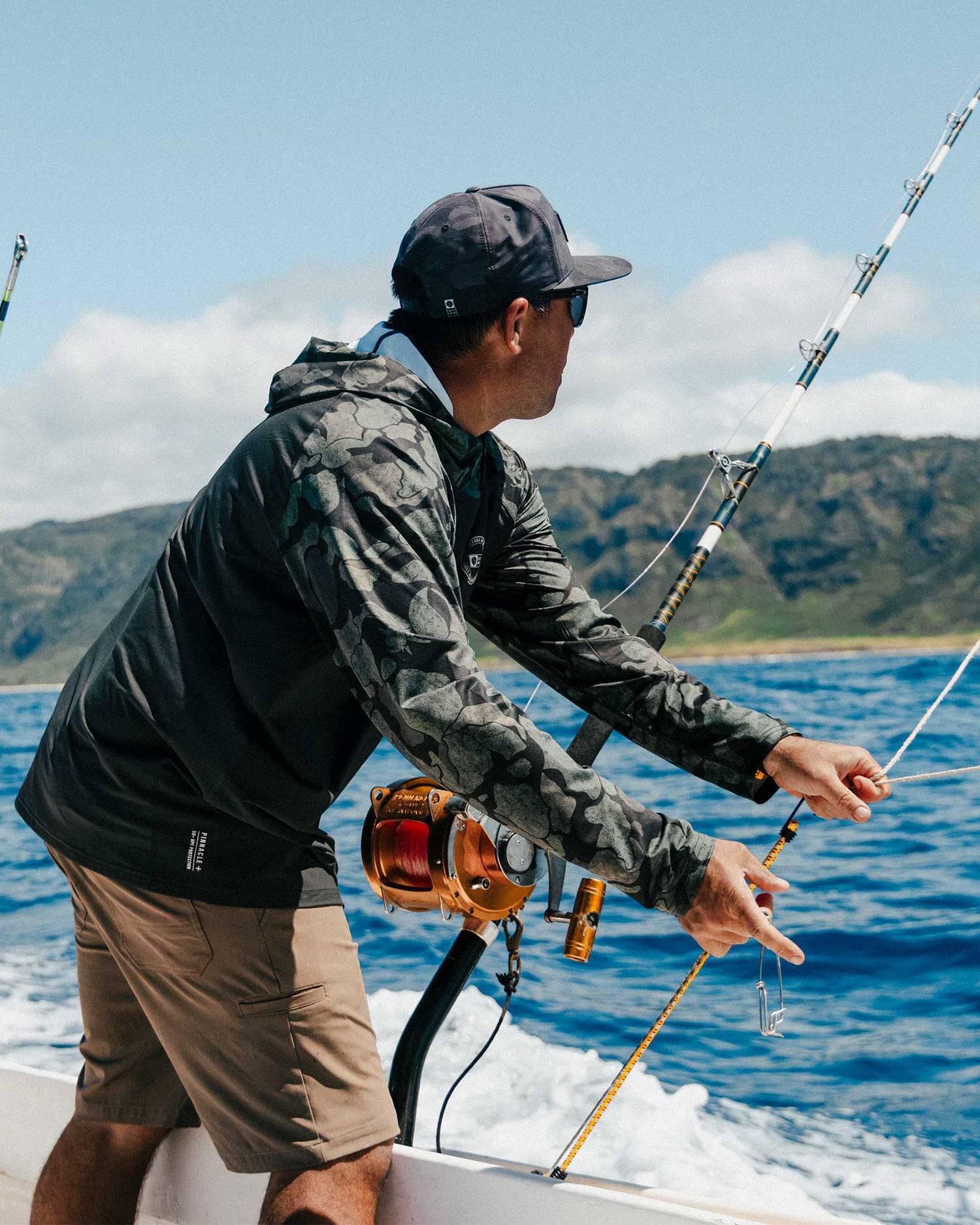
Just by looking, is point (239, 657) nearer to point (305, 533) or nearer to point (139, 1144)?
point (305, 533)

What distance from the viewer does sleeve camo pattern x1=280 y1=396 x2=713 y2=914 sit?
1459 mm

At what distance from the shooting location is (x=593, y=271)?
1.87 metres

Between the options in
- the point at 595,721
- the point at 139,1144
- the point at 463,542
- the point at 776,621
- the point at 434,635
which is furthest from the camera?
the point at 776,621

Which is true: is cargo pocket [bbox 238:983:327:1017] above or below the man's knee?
above

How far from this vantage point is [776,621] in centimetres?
14175

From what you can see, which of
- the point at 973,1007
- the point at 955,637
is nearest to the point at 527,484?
the point at 973,1007

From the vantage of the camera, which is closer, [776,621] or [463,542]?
[463,542]

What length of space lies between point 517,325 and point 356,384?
0.97 ft

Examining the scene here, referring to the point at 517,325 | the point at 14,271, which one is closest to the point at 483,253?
the point at 517,325

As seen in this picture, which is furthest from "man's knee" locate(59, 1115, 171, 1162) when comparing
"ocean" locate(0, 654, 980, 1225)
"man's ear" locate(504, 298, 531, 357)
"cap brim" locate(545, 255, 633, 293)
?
"ocean" locate(0, 654, 980, 1225)

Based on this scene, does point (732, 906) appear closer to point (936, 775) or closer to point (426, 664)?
point (426, 664)

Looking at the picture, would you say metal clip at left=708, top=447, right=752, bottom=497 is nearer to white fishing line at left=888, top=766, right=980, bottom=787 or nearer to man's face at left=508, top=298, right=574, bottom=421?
white fishing line at left=888, top=766, right=980, bottom=787

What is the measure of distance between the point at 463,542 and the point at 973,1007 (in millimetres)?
4549

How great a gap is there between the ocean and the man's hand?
2363mm
